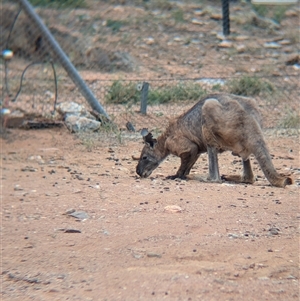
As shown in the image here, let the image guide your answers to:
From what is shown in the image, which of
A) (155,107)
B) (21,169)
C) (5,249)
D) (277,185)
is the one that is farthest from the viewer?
(155,107)

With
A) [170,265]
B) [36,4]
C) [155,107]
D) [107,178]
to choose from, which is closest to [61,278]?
[170,265]

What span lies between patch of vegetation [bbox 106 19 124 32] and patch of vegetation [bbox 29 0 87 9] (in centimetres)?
132

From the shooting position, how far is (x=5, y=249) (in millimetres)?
5828

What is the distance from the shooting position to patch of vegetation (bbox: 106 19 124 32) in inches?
696

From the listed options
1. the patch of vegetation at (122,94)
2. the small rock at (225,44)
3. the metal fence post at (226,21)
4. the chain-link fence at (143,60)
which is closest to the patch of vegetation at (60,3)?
the chain-link fence at (143,60)

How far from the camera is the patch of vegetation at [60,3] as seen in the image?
18188 mm

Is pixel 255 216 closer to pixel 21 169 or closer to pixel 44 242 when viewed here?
pixel 44 242

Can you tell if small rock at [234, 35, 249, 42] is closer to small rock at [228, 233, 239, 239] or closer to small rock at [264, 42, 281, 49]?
small rock at [264, 42, 281, 49]

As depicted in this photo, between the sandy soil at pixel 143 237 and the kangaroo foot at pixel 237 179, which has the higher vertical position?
the sandy soil at pixel 143 237

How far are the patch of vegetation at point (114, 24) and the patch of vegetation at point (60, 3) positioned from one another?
1317 millimetres

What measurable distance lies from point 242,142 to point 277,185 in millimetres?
665

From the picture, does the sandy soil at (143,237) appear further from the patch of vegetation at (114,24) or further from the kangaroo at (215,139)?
the patch of vegetation at (114,24)

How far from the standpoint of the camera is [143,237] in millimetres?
5746

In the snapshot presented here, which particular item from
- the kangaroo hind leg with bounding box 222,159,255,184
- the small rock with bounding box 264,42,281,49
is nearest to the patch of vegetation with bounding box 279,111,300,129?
the kangaroo hind leg with bounding box 222,159,255,184
